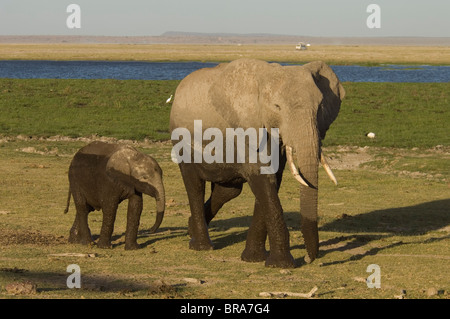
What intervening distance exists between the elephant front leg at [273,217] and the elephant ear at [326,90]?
1021 millimetres

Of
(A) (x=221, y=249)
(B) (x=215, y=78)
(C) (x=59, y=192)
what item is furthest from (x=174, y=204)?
(B) (x=215, y=78)

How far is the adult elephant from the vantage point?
10.7m

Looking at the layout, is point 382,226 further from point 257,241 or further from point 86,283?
point 86,283

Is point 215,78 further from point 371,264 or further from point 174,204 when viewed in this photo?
point 174,204

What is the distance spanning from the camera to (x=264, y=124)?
11.4m

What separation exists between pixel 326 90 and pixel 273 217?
200cm

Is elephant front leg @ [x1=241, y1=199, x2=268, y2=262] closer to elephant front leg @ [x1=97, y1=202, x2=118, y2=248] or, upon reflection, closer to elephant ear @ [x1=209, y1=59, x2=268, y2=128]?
elephant ear @ [x1=209, y1=59, x2=268, y2=128]

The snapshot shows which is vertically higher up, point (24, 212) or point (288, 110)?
point (288, 110)

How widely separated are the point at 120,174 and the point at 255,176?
7.90 ft

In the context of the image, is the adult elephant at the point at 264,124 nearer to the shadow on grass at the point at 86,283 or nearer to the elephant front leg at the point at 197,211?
Result: the elephant front leg at the point at 197,211

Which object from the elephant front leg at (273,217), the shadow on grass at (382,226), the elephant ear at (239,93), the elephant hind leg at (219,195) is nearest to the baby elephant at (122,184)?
the elephant hind leg at (219,195)

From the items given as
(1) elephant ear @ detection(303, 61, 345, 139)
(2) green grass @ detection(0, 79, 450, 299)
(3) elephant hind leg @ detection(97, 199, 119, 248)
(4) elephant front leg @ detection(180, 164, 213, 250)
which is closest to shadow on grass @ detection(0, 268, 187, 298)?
(2) green grass @ detection(0, 79, 450, 299)

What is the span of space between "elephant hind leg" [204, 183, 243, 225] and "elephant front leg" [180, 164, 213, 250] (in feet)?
1.28
